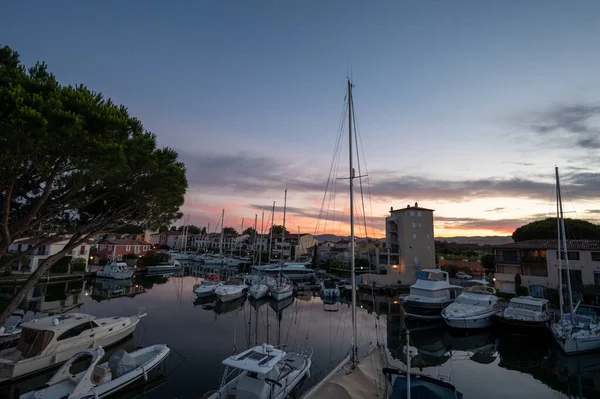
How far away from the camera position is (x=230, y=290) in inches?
1449

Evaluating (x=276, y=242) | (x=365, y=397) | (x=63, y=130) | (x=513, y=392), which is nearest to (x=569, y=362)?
(x=513, y=392)

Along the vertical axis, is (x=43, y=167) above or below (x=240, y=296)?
above

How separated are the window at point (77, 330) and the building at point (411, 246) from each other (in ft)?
135

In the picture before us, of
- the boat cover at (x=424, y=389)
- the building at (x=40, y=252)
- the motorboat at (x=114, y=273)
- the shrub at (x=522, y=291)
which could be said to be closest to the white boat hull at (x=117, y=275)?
the motorboat at (x=114, y=273)

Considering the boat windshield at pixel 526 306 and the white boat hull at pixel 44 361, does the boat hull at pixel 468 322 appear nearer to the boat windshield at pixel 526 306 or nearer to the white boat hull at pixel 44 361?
the boat windshield at pixel 526 306

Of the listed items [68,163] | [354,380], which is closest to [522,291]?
[354,380]

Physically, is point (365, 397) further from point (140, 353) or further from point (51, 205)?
point (51, 205)

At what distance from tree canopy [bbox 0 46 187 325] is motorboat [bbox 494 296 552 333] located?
28.2m

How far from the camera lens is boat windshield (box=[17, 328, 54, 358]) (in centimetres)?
1582

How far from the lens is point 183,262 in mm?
84312

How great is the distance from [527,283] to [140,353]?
1630 inches

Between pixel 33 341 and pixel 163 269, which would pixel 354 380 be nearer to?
pixel 33 341

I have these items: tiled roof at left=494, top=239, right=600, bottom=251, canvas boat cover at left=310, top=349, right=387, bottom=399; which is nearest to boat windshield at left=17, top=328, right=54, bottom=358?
canvas boat cover at left=310, top=349, right=387, bottom=399

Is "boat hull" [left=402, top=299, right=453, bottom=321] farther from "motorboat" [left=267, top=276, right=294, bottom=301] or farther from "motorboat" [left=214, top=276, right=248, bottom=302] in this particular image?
"motorboat" [left=214, top=276, right=248, bottom=302]
